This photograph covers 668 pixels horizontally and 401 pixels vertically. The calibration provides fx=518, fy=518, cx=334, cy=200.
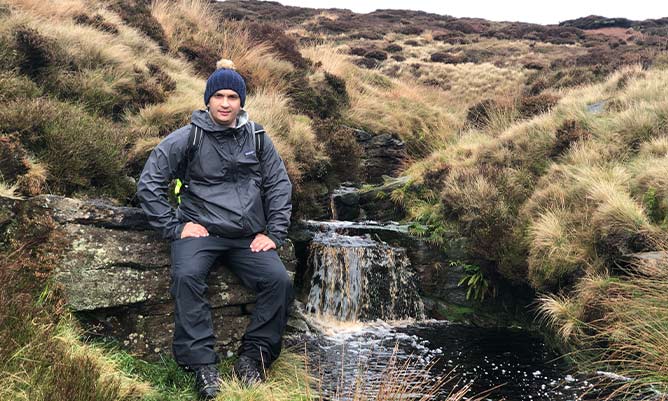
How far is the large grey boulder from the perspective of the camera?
435 centimetres

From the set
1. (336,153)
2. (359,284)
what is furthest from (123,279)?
(336,153)

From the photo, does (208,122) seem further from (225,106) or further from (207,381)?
(207,381)

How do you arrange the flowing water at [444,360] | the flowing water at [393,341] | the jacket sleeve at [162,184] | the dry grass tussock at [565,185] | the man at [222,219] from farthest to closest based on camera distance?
1. the dry grass tussock at [565,185]
2. the flowing water at [393,341]
3. the flowing water at [444,360]
4. the jacket sleeve at [162,184]
5. the man at [222,219]

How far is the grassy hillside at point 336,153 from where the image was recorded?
4176mm

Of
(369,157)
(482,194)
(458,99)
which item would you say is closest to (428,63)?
(458,99)

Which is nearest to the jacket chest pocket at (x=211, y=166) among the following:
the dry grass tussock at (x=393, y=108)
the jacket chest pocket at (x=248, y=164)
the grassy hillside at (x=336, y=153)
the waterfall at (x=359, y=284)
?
the jacket chest pocket at (x=248, y=164)

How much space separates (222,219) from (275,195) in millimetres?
591

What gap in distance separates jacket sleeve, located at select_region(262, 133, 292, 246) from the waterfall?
338 centimetres

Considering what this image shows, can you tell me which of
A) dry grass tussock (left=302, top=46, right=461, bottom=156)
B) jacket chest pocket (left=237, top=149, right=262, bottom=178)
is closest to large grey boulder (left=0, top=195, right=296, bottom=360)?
jacket chest pocket (left=237, top=149, right=262, bottom=178)

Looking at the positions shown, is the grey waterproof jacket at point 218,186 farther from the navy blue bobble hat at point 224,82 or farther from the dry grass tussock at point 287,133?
the dry grass tussock at point 287,133

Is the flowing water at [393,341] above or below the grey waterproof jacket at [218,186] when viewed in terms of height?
below

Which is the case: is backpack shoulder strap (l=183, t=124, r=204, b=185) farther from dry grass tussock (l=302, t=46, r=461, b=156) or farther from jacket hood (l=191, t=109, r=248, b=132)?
dry grass tussock (l=302, t=46, r=461, b=156)

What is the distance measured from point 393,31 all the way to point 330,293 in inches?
1246

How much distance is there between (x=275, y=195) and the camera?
4.75m
